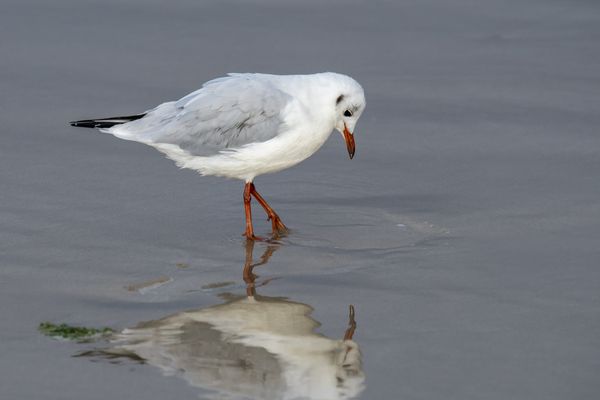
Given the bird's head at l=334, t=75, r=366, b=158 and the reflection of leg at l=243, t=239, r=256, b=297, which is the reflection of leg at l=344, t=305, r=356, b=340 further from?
the bird's head at l=334, t=75, r=366, b=158

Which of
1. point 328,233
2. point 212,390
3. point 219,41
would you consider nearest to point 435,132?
point 328,233

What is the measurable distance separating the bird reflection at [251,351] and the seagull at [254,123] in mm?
1166

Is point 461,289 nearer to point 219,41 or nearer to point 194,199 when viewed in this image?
point 194,199

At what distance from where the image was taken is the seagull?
6438mm

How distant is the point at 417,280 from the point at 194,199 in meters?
1.78

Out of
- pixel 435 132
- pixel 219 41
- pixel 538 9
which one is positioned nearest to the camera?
pixel 435 132

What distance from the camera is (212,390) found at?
14.6 ft

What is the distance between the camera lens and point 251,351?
4863 mm

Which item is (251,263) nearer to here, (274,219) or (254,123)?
(274,219)

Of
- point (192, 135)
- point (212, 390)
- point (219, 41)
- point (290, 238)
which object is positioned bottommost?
point (212, 390)

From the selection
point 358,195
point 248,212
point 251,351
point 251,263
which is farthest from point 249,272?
point 358,195

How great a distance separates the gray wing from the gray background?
0.43m

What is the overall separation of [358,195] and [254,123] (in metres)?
0.91

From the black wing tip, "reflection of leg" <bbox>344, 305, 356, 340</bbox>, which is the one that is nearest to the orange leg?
the black wing tip
